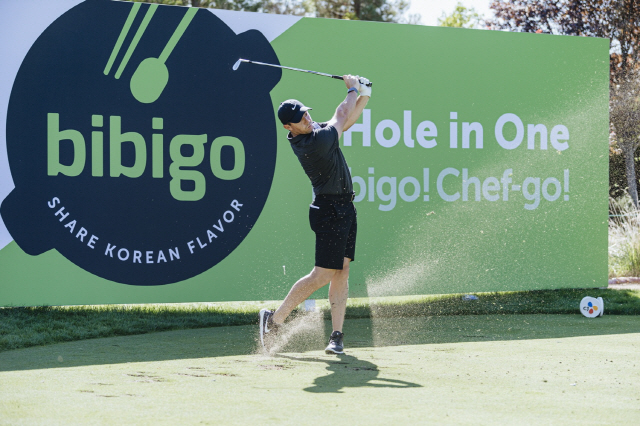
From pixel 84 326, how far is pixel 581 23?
497 inches

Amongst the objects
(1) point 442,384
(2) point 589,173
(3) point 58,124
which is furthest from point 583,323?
(3) point 58,124

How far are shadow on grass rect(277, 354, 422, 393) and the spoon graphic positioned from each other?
3.27 metres

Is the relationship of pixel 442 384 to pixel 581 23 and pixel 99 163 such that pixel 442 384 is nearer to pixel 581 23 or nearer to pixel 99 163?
pixel 99 163

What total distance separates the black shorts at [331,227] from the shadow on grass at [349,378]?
0.64m

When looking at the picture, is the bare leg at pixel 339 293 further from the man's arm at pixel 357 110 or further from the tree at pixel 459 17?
the tree at pixel 459 17

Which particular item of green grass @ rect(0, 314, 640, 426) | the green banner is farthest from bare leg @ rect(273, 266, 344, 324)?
the green banner

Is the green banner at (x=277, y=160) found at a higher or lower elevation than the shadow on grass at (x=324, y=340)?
higher

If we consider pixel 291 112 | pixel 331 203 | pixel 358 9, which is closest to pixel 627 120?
pixel 331 203

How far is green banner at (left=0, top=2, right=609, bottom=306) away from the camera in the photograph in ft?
22.1

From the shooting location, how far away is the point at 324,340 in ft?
18.6

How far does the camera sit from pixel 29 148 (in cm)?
665

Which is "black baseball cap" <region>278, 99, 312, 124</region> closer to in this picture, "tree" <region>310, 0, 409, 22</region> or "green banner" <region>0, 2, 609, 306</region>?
"green banner" <region>0, 2, 609, 306</region>

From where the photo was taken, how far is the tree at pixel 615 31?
14117mm

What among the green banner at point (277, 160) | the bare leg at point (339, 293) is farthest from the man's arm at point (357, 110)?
the green banner at point (277, 160)
